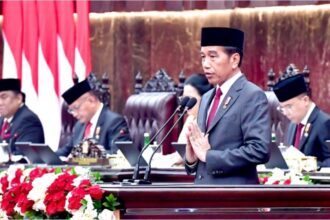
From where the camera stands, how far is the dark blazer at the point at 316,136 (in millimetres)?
7840

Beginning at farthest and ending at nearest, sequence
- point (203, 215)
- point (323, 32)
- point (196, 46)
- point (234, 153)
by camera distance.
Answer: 1. point (196, 46)
2. point (323, 32)
3. point (234, 153)
4. point (203, 215)

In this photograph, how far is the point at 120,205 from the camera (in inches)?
176

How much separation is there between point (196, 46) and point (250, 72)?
72 centimetres

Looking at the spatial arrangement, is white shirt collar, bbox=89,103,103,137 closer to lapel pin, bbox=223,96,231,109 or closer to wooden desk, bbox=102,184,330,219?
lapel pin, bbox=223,96,231,109

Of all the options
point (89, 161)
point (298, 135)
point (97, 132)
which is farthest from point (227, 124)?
point (97, 132)

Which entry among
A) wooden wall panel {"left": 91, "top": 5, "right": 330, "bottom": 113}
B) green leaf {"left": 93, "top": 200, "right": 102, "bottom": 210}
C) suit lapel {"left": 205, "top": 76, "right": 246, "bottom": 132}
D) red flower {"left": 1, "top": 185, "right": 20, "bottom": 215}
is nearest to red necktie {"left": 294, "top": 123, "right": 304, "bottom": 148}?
wooden wall panel {"left": 91, "top": 5, "right": 330, "bottom": 113}

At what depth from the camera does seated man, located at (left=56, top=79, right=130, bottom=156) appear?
956cm

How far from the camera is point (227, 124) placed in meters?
5.17

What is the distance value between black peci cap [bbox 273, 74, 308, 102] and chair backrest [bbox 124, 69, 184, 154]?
1.77 meters

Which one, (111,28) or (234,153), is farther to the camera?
(111,28)

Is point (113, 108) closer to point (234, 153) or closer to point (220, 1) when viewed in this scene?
point (220, 1)

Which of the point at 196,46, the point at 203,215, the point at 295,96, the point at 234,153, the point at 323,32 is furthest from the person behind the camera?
the point at 196,46

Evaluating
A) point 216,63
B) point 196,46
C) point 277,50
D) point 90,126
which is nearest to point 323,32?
point 277,50

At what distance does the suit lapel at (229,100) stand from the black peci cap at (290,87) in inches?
103
